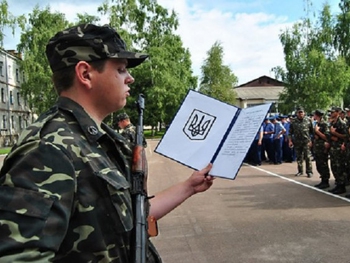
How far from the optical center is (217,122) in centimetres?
210

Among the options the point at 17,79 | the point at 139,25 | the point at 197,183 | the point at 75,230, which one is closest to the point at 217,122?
the point at 197,183

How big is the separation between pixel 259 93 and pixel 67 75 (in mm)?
81422

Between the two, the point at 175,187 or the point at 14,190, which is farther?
the point at 175,187

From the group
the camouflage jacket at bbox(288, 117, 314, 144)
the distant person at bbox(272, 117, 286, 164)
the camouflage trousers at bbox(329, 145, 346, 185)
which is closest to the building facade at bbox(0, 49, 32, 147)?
the distant person at bbox(272, 117, 286, 164)

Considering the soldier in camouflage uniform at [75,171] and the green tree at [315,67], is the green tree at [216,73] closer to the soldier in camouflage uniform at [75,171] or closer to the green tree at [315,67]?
the green tree at [315,67]

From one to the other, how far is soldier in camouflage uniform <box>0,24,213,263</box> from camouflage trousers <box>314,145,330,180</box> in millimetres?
8282

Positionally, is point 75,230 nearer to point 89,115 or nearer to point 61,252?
point 61,252

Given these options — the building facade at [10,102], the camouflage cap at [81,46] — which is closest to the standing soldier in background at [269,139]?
the camouflage cap at [81,46]

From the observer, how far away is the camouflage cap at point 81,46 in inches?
54.0

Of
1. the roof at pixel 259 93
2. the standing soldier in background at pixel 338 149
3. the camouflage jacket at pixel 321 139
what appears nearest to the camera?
the standing soldier in background at pixel 338 149

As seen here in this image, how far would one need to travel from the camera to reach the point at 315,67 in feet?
125

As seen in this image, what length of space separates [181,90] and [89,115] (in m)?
40.6

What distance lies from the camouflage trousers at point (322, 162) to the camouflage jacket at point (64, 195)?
8.57 metres

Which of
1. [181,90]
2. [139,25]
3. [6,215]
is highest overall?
[139,25]
